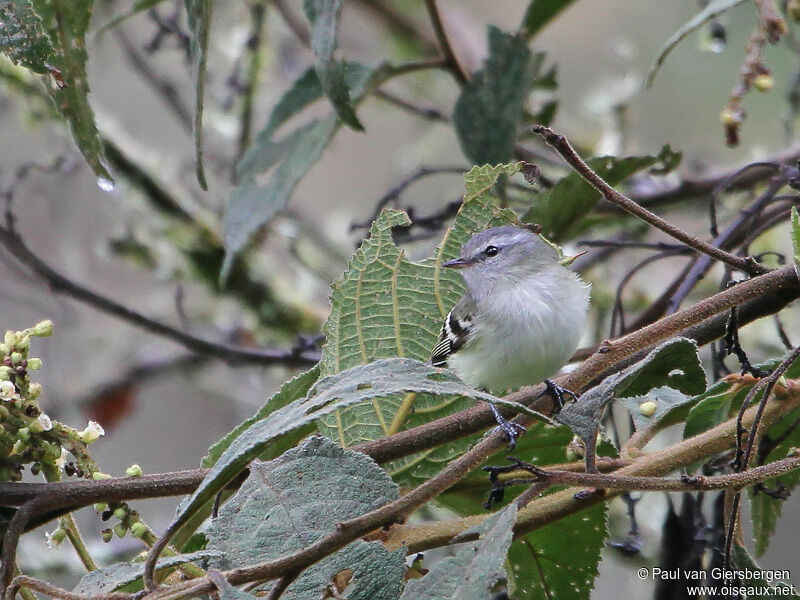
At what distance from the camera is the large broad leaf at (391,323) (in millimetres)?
1538

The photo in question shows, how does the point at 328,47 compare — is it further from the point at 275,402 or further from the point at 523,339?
the point at 523,339

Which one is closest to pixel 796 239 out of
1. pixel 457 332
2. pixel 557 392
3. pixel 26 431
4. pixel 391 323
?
pixel 557 392

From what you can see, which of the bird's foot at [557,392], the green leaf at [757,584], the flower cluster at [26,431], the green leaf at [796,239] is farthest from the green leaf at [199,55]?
the green leaf at [757,584]

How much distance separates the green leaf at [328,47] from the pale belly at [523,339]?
0.76 meters

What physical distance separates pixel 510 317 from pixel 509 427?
115cm

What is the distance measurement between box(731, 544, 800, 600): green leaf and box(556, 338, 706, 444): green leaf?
10.6 inches

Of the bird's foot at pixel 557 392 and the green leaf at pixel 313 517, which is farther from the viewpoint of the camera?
the bird's foot at pixel 557 392

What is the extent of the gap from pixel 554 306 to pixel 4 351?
4.59 feet

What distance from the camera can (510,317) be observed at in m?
2.34

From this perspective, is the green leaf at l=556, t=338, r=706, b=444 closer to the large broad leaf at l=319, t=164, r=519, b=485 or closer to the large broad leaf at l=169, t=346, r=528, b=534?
the large broad leaf at l=169, t=346, r=528, b=534

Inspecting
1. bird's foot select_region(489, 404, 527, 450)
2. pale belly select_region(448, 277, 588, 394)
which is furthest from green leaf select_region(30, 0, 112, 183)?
pale belly select_region(448, 277, 588, 394)

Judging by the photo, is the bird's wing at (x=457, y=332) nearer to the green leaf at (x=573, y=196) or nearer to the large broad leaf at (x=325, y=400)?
the green leaf at (x=573, y=196)

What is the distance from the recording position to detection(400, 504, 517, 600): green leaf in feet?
3.52

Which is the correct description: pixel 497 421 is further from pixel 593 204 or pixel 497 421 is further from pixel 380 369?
pixel 593 204
